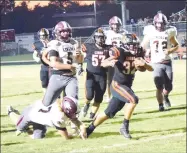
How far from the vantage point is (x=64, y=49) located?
7070 millimetres

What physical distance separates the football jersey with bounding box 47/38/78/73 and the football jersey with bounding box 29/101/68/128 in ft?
1.86

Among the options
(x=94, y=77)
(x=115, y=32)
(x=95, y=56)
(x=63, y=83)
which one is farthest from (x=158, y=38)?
(x=63, y=83)

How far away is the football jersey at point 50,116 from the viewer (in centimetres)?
663

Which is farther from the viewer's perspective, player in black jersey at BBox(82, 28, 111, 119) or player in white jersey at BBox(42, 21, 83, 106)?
player in black jersey at BBox(82, 28, 111, 119)

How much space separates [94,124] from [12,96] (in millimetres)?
6981

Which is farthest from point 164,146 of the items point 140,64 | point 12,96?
point 12,96

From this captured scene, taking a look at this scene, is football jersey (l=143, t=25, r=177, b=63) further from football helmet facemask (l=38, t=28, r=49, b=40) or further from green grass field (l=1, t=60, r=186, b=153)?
football helmet facemask (l=38, t=28, r=49, b=40)

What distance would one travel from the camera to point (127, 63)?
22.7 feet

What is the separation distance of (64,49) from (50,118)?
88 centimetres

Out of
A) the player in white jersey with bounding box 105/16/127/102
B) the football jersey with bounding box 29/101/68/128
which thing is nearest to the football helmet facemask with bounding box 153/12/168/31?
the football jersey with bounding box 29/101/68/128

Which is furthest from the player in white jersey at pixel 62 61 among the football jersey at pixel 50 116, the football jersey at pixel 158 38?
the football jersey at pixel 158 38

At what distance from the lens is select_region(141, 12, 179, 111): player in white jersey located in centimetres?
880

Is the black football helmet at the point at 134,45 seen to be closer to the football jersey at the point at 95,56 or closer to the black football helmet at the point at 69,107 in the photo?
the black football helmet at the point at 69,107

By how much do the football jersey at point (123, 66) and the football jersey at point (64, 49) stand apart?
0.48 meters
